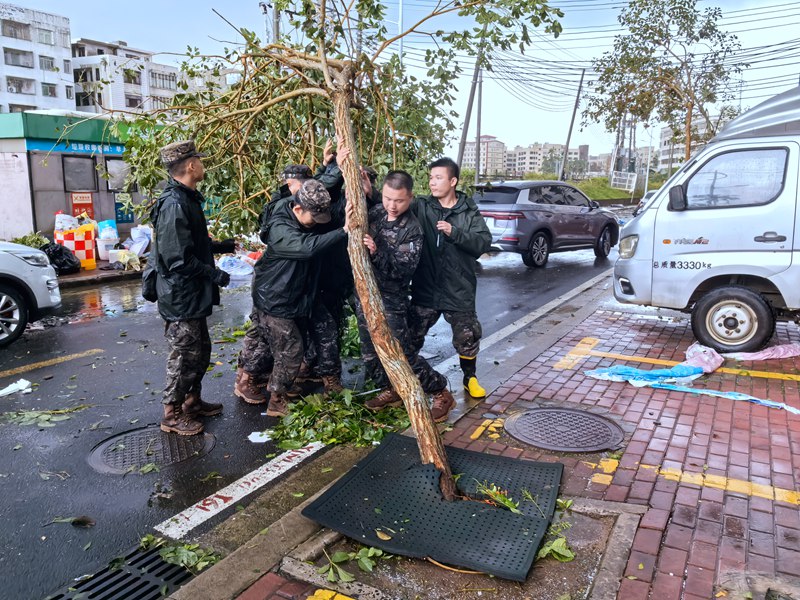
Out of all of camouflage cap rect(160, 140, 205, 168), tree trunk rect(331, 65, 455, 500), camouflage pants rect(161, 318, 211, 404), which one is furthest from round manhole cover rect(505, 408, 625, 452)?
camouflage cap rect(160, 140, 205, 168)

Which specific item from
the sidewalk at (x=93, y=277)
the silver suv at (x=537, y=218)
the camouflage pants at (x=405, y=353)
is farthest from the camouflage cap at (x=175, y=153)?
the silver suv at (x=537, y=218)

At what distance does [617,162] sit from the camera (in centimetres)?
5103

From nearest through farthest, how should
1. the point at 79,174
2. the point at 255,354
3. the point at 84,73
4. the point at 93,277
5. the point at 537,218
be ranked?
1. the point at 255,354
2. the point at 93,277
3. the point at 537,218
4. the point at 79,174
5. the point at 84,73

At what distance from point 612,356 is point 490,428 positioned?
2446 millimetres

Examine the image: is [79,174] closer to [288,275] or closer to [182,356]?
[182,356]

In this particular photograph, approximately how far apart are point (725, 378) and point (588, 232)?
9125 mm

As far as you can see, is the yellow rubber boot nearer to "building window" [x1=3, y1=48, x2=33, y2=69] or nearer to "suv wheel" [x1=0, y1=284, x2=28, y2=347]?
"suv wheel" [x1=0, y1=284, x2=28, y2=347]

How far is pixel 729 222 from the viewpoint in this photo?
244 inches

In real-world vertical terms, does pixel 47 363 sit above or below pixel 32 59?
below

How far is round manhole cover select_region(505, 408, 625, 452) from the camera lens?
4184mm

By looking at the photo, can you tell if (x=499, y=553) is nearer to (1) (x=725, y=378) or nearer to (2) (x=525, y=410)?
(2) (x=525, y=410)

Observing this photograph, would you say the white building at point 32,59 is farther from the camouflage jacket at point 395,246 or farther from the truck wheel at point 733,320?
the truck wheel at point 733,320

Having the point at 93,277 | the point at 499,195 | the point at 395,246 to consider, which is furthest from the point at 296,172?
the point at 499,195

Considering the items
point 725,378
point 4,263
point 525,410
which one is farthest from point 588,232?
point 4,263
